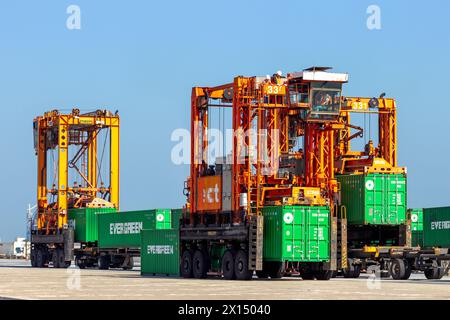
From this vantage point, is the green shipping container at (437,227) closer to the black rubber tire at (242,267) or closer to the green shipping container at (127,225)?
the black rubber tire at (242,267)

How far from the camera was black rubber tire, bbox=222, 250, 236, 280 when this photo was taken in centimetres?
4806

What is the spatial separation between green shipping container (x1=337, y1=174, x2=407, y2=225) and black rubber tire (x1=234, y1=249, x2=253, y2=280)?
5369mm

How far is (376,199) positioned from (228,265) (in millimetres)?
6660

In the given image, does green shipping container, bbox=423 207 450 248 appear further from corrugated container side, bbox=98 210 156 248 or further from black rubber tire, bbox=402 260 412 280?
corrugated container side, bbox=98 210 156 248

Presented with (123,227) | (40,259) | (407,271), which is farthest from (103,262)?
(407,271)

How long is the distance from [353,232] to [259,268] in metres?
6.57

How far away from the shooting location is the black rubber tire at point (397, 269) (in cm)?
5075

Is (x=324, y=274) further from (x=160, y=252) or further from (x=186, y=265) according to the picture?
(x=160, y=252)

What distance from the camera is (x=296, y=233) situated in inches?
1834

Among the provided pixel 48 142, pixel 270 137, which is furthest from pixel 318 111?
pixel 48 142

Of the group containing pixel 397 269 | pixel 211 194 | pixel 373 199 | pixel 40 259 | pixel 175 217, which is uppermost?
pixel 211 194

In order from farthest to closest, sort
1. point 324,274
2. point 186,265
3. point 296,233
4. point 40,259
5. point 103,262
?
point 40,259
point 103,262
point 186,265
point 324,274
point 296,233
